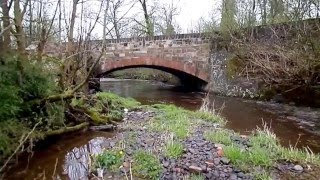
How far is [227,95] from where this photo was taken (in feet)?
46.4

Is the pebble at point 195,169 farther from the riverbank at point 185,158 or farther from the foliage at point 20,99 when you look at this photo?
the foliage at point 20,99

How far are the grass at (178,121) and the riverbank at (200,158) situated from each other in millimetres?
124

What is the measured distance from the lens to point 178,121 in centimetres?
728

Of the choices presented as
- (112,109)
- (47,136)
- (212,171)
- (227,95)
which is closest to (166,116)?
(112,109)

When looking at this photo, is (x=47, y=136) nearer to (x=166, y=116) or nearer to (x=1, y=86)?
(x=1, y=86)

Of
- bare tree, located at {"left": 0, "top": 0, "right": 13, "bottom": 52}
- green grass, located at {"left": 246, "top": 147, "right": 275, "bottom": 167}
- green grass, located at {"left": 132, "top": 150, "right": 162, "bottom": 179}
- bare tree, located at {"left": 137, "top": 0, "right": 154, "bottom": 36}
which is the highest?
bare tree, located at {"left": 137, "top": 0, "right": 154, "bottom": 36}

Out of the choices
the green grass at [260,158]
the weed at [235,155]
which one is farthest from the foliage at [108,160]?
the green grass at [260,158]

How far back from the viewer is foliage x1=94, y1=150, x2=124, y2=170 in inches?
181

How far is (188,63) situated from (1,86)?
38.1 feet

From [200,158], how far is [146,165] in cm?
79

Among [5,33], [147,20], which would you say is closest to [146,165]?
[5,33]

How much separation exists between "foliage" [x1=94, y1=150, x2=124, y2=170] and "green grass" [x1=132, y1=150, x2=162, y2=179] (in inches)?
9.2

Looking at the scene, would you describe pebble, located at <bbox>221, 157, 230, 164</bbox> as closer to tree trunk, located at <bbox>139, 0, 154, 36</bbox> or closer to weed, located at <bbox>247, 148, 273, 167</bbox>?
weed, located at <bbox>247, 148, 273, 167</bbox>

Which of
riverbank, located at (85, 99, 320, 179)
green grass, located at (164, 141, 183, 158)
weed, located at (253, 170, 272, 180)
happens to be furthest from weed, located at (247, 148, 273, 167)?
green grass, located at (164, 141, 183, 158)
